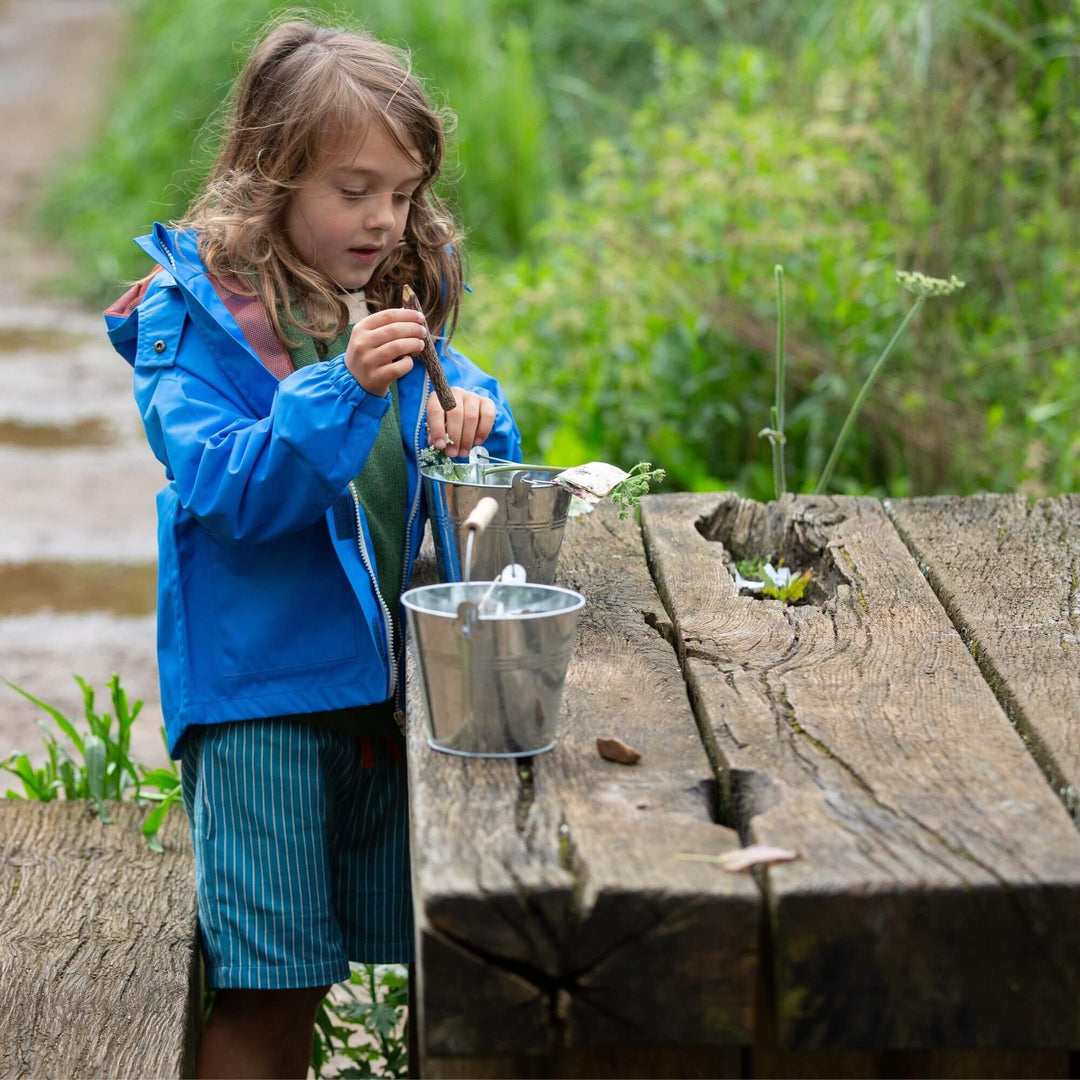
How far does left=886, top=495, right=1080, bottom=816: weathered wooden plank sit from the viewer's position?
1.45m

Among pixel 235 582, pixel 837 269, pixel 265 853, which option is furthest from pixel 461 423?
pixel 837 269

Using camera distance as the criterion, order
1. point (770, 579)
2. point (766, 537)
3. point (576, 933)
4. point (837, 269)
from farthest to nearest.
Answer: point (837, 269)
point (766, 537)
point (770, 579)
point (576, 933)

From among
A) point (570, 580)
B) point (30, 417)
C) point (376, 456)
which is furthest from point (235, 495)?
point (30, 417)

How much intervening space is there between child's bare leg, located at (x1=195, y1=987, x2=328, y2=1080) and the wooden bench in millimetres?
648

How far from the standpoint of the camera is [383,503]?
77.5 inches

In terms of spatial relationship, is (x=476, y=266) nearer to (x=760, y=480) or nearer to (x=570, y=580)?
(x=760, y=480)

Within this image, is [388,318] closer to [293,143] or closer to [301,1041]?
[293,143]

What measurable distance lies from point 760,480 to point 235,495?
2.50m

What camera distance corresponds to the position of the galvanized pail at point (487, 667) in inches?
50.3

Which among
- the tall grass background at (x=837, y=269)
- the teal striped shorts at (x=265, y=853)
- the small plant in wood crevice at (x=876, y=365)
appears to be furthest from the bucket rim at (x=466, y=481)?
the tall grass background at (x=837, y=269)

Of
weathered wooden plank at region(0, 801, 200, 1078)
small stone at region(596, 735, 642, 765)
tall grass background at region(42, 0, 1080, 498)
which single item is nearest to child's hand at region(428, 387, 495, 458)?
small stone at region(596, 735, 642, 765)

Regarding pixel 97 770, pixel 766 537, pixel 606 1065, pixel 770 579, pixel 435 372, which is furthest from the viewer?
pixel 97 770

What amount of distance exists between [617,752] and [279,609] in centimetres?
63

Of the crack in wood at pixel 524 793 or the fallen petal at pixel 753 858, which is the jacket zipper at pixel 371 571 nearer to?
the crack in wood at pixel 524 793
